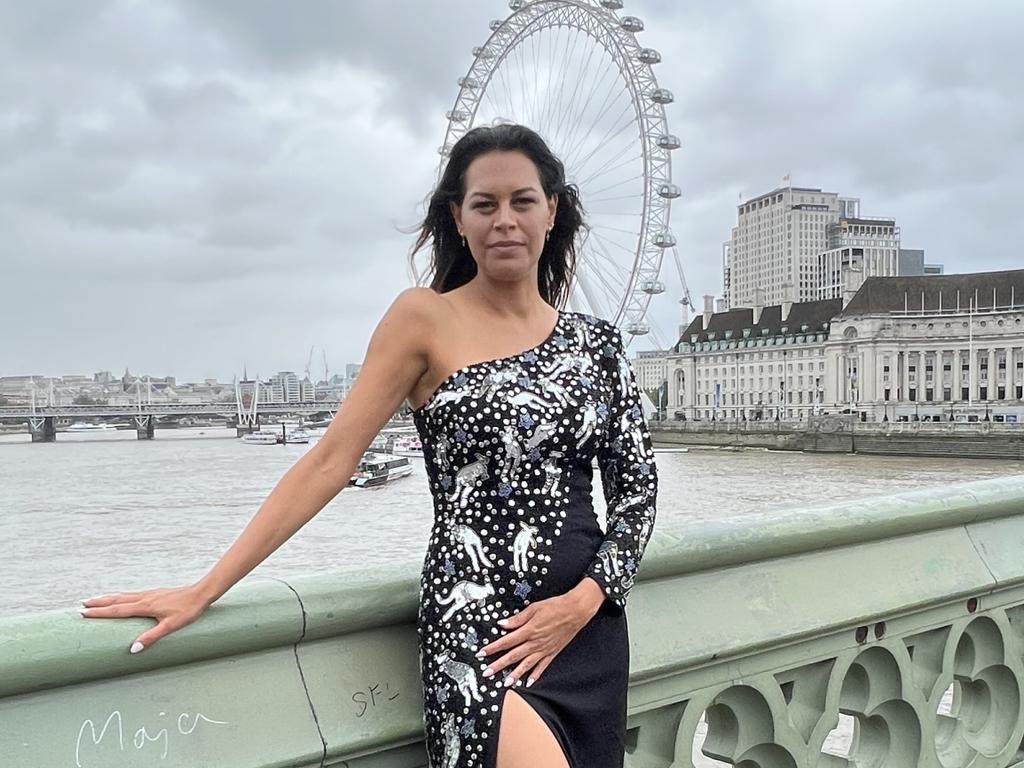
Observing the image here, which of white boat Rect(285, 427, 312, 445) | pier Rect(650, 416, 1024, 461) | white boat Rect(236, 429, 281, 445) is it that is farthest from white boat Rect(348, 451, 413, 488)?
white boat Rect(236, 429, 281, 445)

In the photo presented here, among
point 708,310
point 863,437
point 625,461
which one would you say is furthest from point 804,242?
point 625,461

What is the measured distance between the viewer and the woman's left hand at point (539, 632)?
125 centimetres

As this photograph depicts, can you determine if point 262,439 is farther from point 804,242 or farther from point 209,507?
point 804,242

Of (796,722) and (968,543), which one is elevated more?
(968,543)

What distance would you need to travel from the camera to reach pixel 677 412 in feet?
280

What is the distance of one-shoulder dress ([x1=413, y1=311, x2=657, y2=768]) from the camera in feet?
4.07

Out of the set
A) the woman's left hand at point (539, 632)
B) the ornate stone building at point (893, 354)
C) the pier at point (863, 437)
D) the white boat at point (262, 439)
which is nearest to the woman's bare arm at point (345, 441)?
the woman's left hand at point (539, 632)

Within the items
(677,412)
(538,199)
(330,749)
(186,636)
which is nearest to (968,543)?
(538,199)

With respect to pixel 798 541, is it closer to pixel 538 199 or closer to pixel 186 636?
pixel 538 199

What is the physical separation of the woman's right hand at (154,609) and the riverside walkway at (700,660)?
0.05 feet

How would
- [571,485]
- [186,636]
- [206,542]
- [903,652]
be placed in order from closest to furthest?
[186,636] < [571,485] < [903,652] < [206,542]

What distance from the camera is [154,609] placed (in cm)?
106

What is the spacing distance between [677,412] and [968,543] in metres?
84.5

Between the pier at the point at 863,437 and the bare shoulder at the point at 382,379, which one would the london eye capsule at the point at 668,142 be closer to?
the pier at the point at 863,437
